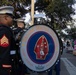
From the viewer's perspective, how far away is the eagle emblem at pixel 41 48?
3.62m

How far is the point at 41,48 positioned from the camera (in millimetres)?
3635

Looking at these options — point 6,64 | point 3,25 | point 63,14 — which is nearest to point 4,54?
point 6,64

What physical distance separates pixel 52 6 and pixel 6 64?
31.4 feet

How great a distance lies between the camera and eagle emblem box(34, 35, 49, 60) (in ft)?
11.9

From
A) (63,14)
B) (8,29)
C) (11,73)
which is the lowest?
(11,73)

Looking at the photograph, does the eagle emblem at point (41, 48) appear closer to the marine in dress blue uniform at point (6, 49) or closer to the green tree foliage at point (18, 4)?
the marine in dress blue uniform at point (6, 49)

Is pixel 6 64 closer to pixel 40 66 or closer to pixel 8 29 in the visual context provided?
pixel 8 29

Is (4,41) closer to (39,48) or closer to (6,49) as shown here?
(6,49)

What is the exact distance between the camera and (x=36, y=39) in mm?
3662

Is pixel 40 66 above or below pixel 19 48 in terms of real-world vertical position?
below

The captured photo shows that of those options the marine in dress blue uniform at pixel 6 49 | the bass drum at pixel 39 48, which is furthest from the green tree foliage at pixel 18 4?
the marine in dress blue uniform at pixel 6 49

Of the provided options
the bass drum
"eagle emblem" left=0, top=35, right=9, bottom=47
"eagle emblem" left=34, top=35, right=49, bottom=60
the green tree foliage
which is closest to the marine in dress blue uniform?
"eagle emblem" left=0, top=35, right=9, bottom=47

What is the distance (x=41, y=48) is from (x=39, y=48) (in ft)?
0.09

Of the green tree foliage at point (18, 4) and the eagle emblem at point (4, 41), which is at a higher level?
the green tree foliage at point (18, 4)
